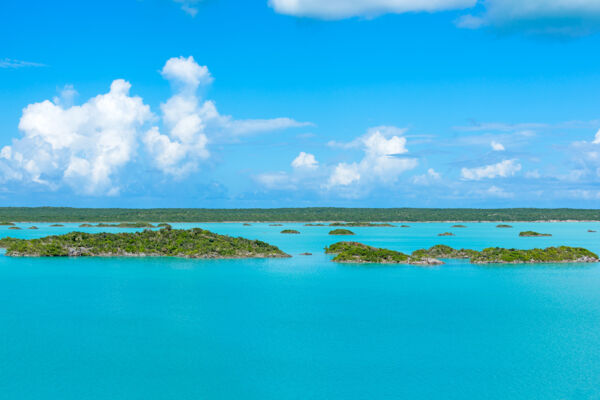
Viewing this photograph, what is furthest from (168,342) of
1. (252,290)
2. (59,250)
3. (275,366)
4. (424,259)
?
(59,250)

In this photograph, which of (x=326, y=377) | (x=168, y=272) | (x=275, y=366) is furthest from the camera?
(x=168, y=272)

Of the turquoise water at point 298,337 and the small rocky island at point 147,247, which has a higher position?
A: the small rocky island at point 147,247

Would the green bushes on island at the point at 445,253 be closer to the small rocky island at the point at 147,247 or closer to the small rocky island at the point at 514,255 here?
the small rocky island at the point at 514,255

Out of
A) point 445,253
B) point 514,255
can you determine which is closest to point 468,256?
point 445,253

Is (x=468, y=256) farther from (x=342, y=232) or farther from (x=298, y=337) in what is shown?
(x=342, y=232)

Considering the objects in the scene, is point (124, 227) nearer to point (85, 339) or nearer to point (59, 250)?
point (59, 250)

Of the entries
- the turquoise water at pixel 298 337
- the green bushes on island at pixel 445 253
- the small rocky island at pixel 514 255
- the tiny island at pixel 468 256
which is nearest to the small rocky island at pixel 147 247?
the tiny island at pixel 468 256
